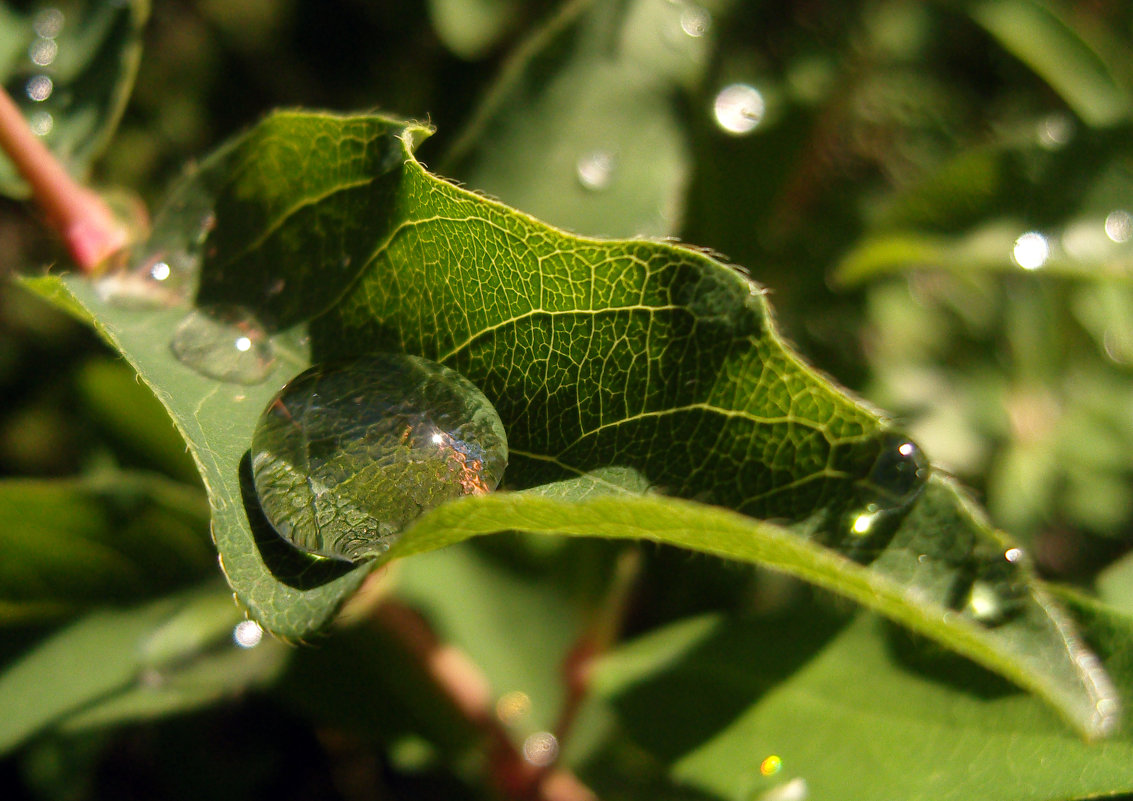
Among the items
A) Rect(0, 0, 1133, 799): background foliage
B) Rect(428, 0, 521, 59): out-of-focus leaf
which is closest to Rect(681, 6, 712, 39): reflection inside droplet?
Rect(0, 0, 1133, 799): background foliage

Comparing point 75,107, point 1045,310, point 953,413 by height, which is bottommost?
point 953,413

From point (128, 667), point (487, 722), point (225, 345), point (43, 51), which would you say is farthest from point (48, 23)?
point (487, 722)

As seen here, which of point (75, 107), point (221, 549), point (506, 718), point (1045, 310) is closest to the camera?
point (221, 549)

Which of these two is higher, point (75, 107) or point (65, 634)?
point (75, 107)

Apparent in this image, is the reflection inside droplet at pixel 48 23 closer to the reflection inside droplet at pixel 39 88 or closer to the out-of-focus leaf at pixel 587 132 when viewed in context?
the reflection inside droplet at pixel 39 88

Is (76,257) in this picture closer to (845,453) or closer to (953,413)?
(845,453)

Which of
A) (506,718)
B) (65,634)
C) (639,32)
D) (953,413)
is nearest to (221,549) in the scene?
(65,634)

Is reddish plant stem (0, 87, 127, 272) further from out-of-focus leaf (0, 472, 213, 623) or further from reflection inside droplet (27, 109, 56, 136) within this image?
out-of-focus leaf (0, 472, 213, 623)

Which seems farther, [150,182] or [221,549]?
[150,182]
